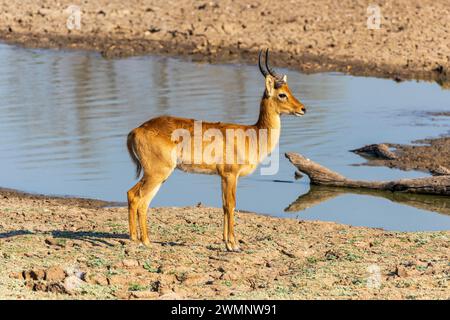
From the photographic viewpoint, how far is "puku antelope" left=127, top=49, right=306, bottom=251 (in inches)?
439

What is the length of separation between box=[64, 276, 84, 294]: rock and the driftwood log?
246 inches

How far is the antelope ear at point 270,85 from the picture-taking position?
37.3 ft

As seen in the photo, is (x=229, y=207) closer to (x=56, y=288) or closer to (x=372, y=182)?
(x=56, y=288)

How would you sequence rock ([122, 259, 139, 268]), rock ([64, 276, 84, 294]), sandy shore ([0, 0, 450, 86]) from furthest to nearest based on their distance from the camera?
sandy shore ([0, 0, 450, 86])
rock ([122, 259, 139, 268])
rock ([64, 276, 84, 294])

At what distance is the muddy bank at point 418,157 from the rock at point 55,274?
7571 mm

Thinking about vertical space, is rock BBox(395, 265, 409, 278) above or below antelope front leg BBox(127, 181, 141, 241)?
below

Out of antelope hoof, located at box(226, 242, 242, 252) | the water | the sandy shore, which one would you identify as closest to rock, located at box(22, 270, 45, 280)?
antelope hoof, located at box(226, 242, 242, 252)

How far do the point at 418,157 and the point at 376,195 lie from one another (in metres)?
2.29

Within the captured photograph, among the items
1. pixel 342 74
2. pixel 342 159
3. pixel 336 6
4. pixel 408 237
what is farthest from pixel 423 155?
pixel 336 6

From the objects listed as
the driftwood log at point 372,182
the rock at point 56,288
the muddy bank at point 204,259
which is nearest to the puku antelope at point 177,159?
the muddy bank at point 204,259

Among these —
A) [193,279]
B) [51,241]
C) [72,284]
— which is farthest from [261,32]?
[72,284]

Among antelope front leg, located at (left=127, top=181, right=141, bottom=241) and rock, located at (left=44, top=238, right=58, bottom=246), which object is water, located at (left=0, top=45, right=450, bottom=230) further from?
rock, located at (left=44, top=238, right=58, bottom=246)

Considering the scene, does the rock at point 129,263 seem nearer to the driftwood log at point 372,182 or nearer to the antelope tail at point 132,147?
the antelope tail at point 132,147

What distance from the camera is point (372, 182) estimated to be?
1495 cm
